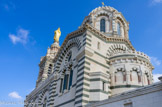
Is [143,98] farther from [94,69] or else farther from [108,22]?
[108,22]

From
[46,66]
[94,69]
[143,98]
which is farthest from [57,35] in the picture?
[143,98]

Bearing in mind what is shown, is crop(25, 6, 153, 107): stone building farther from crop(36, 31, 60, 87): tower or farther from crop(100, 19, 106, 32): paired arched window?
crop(36, 31, 60, 87): tower

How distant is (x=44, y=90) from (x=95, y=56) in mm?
13055

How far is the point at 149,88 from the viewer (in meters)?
8.75

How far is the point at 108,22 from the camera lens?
25.8 m

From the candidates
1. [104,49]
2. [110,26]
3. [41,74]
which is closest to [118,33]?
[110,26]

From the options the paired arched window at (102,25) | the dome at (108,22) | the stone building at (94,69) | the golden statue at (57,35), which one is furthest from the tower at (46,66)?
the paired arched window at (102,25)

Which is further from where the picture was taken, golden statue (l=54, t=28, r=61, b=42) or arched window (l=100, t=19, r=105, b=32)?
golden statue (l=54, t=28, r=61, b=42)

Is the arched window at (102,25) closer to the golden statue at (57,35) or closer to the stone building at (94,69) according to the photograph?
the stone building at (94,69)

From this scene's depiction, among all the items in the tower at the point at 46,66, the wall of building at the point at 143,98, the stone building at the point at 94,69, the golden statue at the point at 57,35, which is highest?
the golden statue at the point at 57,35

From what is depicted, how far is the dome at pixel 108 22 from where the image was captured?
24977 millimetres

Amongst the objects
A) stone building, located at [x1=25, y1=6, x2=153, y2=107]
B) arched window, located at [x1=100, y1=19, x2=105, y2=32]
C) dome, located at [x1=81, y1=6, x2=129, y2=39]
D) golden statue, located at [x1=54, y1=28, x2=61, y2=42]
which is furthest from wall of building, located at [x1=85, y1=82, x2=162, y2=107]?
golden statue, located at [x1=54, y1=28, x2=61, y2=42]

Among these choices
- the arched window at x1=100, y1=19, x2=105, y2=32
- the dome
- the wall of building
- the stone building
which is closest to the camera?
the wall of building

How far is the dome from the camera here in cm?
2498
